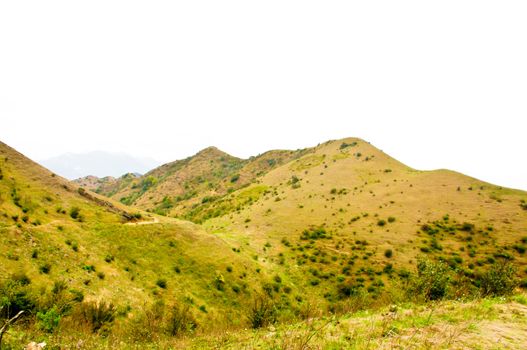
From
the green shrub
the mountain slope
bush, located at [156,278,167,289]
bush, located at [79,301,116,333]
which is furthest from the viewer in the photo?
bush, located at [156,278,167,289]

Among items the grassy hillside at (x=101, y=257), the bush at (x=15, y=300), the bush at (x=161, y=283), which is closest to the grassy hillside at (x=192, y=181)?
the grassy hillside at (x=101, y=257)

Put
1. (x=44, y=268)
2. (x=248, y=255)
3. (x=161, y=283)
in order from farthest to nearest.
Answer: (x=248, y=255), (x=161, y=283), (x=44, y=268)

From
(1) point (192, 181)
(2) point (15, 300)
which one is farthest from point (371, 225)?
(1) point (192, 181)

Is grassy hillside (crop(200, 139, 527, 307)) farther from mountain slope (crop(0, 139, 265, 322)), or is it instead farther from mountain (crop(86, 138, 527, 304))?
mountain slope (crop(0, 139, 265, 322))

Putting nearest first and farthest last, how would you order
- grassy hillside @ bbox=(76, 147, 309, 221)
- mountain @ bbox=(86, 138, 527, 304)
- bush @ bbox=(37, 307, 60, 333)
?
bush @ bbox=(37, 307, 60, 333) → mountain @ bbox=(86, 138, 527, 304) → grassy hillside @ bbox=(76, 147, 309, 221)

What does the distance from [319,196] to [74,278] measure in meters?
50.5

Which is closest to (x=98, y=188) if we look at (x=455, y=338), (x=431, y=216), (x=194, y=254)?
(x=194, y=254)

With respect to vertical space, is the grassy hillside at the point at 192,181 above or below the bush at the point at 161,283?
above

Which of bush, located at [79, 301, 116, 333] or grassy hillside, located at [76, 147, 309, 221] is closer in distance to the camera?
bush, located at [79, 301, 116, 333]

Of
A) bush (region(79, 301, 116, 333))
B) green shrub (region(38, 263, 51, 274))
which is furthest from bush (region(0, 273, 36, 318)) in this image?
green shrub (region(38, 263, 51, 274))

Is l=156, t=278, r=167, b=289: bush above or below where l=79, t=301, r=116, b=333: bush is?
below

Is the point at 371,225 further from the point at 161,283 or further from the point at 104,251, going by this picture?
the point at 104,251

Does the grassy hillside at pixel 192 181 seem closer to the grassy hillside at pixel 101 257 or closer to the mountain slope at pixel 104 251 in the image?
the mountain slope at pixel 104 251

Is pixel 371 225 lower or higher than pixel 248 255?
higher
